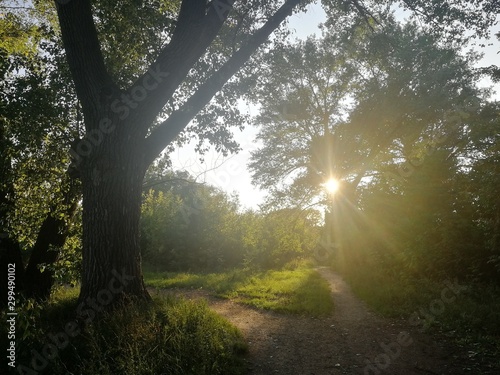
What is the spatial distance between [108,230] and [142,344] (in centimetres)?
241

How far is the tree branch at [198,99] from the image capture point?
699 cm

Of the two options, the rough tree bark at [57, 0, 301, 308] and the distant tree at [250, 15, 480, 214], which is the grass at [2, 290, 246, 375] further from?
the distant tree at [250, 15, 480, 214]

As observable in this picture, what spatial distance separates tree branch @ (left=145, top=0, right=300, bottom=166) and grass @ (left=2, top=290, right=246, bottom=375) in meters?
3.42

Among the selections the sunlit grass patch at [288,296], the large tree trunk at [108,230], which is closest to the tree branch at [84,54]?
the large tree trunk at [108,230]

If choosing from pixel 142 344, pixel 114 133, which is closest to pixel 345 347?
pixel 142 344

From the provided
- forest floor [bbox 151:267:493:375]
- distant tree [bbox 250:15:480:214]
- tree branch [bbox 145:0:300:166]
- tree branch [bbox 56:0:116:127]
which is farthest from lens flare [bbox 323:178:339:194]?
tree branch [bbox 56:0:116:127]

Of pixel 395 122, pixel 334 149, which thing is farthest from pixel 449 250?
pixel 334 149

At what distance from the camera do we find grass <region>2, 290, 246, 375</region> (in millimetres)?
4703

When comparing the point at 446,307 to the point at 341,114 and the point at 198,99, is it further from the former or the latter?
the point at 341,114

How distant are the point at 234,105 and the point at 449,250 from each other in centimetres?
847

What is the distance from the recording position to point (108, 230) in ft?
20.9

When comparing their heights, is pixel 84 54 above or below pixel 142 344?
above

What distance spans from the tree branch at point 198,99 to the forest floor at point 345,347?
488cm

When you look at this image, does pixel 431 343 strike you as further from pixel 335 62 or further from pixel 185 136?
pixel 335 62
